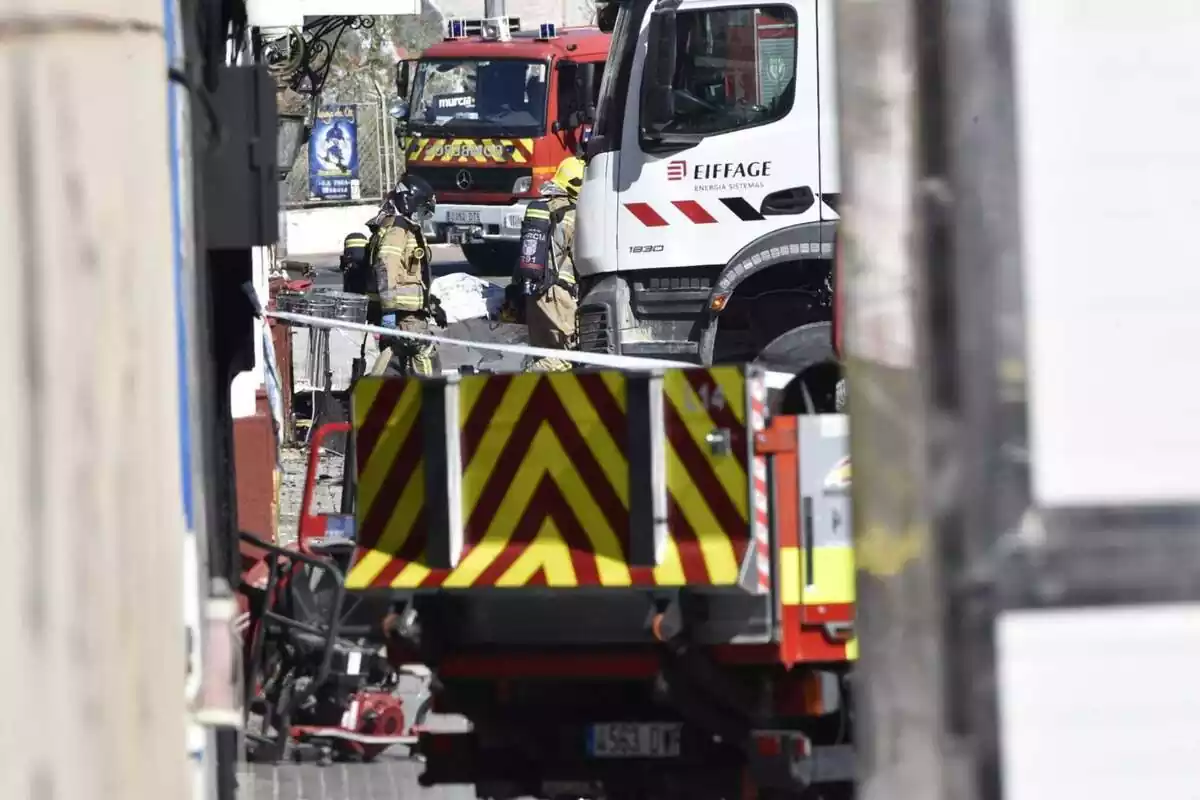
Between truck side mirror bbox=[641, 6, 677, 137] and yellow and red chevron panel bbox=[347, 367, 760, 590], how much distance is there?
20.7 ft

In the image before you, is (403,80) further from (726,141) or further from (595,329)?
(726,141)

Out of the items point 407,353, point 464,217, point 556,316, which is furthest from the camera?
point 464,217

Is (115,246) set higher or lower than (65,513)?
higher

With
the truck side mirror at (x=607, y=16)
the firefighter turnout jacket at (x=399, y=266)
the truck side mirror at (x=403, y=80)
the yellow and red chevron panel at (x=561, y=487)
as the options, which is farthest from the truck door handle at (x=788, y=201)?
the truck side mirror at (x=403, y=80)

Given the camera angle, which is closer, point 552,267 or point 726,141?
point 726,141

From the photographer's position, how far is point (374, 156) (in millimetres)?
31469

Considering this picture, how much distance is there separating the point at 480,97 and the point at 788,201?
14242mm

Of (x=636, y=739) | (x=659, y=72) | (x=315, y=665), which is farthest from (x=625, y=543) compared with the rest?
(x=659, y=72)

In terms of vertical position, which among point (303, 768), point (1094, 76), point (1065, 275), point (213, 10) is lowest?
point (303, 768)

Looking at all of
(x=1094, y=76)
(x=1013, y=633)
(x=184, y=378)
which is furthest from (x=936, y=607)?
(x=184, y=378)

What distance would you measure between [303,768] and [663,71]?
532 cm

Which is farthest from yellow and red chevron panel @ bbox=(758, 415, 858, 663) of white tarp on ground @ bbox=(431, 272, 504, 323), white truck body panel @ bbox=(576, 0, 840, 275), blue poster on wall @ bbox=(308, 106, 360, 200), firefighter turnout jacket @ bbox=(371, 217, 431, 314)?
blue poster on wall @ bbox=(308, 106, 360, 200)

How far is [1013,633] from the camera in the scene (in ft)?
4.99

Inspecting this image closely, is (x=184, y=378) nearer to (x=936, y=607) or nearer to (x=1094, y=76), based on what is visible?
(x=936, y=607)
